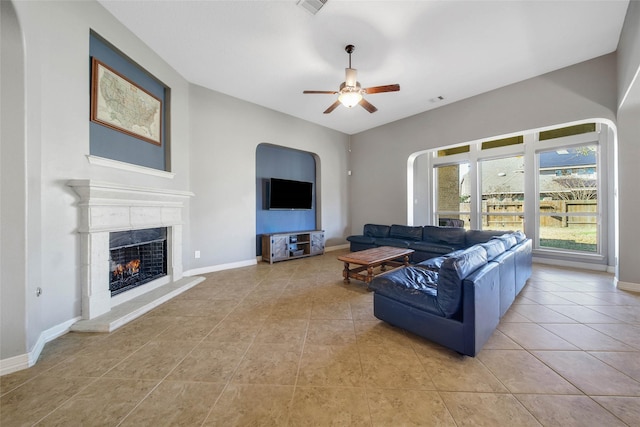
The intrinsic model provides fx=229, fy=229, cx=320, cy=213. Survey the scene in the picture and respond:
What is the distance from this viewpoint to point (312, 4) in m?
2.42

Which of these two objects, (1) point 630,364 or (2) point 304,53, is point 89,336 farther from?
(1) point 630,364

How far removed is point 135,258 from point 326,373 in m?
3.00

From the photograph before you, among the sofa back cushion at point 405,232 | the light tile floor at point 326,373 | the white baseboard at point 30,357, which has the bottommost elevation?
the light tile floor at point 326,373

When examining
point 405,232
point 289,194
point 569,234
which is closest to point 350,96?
point 289,194

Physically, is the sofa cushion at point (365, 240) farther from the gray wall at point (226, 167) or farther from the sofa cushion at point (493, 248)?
the sofa cushion at point (493, 248)

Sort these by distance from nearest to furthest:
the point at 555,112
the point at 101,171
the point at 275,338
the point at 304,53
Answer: the point at 275,338
the point at 101,171
the point at 304,53
the point at 555,112

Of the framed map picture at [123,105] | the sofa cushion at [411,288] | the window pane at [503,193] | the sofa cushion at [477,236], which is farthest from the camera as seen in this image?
the window pane at [503,193]

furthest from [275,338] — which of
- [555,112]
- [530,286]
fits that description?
[555,112]

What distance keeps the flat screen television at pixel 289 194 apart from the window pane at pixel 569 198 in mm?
5135

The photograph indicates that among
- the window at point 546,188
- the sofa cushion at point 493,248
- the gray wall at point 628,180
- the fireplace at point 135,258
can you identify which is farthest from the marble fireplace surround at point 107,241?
the gray wall at point 628,180

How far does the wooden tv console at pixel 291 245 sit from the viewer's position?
4.85m

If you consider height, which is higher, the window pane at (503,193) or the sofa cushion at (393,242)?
the window pane at (503,193)

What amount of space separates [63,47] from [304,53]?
2535mm

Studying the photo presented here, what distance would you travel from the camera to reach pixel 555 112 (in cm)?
368
